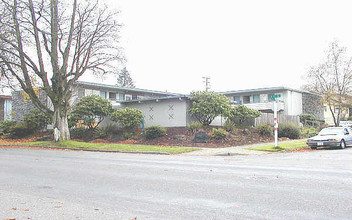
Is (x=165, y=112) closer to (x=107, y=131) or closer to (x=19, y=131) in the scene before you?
(x=107, y=131)

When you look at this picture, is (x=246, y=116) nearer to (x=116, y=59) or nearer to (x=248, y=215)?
(x=116, y=59)

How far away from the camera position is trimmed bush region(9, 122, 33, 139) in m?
31.9

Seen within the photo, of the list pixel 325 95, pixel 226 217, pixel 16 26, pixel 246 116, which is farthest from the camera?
pixel 325 95

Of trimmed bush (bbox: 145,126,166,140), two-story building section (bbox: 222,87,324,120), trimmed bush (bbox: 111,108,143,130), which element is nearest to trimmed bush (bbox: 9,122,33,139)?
trimmed bush (bbox: 111,108,143,130)

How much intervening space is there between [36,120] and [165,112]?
47.5ft

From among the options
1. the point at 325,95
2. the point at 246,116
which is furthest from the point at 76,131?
the point at 325,95

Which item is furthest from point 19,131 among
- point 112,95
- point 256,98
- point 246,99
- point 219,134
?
point 256,98

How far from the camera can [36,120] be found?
32.4 metres

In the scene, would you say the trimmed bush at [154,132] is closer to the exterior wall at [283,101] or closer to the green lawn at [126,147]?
the green lawn at [126,147]

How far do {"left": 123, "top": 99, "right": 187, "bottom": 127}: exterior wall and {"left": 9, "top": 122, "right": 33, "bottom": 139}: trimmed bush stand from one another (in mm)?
12218

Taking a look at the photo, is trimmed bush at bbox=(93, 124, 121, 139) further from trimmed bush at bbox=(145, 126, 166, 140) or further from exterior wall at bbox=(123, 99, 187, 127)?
trimmed bush at bbox=(145, 126, 166, 140)

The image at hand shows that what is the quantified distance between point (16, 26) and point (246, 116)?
60.5 ft

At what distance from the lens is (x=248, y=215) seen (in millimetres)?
5031

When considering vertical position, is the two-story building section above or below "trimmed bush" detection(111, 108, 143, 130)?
above
